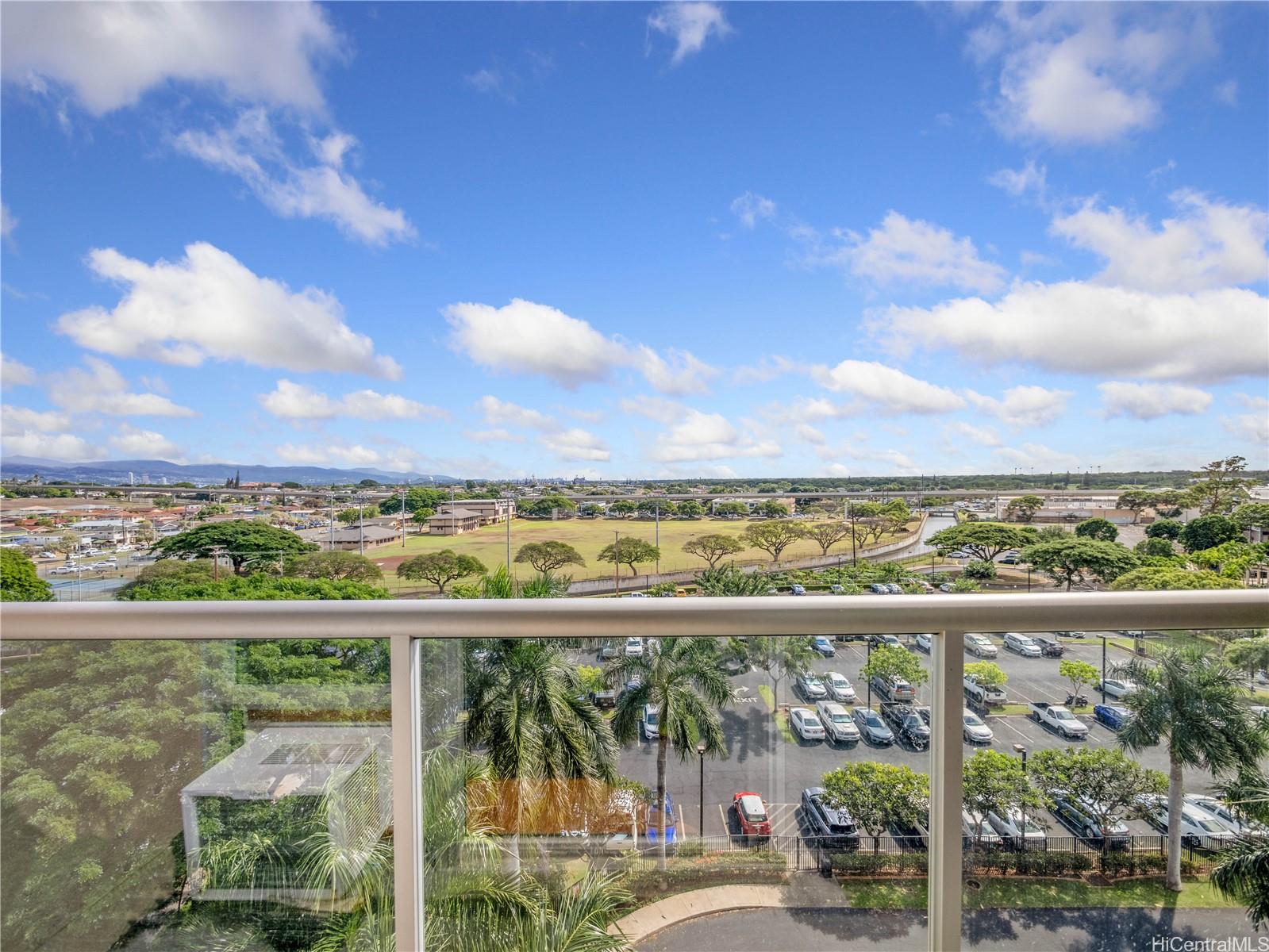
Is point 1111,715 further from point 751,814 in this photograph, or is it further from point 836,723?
point 751,814

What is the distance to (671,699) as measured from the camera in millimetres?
1060

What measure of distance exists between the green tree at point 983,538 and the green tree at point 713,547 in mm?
857

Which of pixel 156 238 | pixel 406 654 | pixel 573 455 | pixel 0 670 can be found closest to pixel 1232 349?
pixel 573 455

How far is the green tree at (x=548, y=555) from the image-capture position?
2126mm

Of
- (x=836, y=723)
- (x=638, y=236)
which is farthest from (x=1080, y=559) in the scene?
(x=638, y=236)

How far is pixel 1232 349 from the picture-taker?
2902 mm

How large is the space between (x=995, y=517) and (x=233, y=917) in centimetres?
297

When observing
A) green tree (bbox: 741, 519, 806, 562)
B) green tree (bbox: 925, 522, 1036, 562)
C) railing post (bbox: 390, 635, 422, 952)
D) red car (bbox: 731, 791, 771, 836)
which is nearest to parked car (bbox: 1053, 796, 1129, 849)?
red car (bbox: 731, 791, 771, 836)

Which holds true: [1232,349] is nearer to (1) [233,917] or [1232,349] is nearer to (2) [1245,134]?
(2) [1245,134]

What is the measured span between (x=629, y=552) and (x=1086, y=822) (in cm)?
203

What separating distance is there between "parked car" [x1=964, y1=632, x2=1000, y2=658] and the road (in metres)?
0.48

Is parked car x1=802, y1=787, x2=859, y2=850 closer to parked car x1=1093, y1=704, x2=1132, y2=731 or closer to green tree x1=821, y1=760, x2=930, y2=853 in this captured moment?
green tree x1=821, y1=760, x2=930, y2=853

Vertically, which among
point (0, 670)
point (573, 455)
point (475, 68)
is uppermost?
point (475, 68)

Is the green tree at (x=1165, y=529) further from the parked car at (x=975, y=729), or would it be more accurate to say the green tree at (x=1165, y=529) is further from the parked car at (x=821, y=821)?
the parked car at (x=821, y=821)
